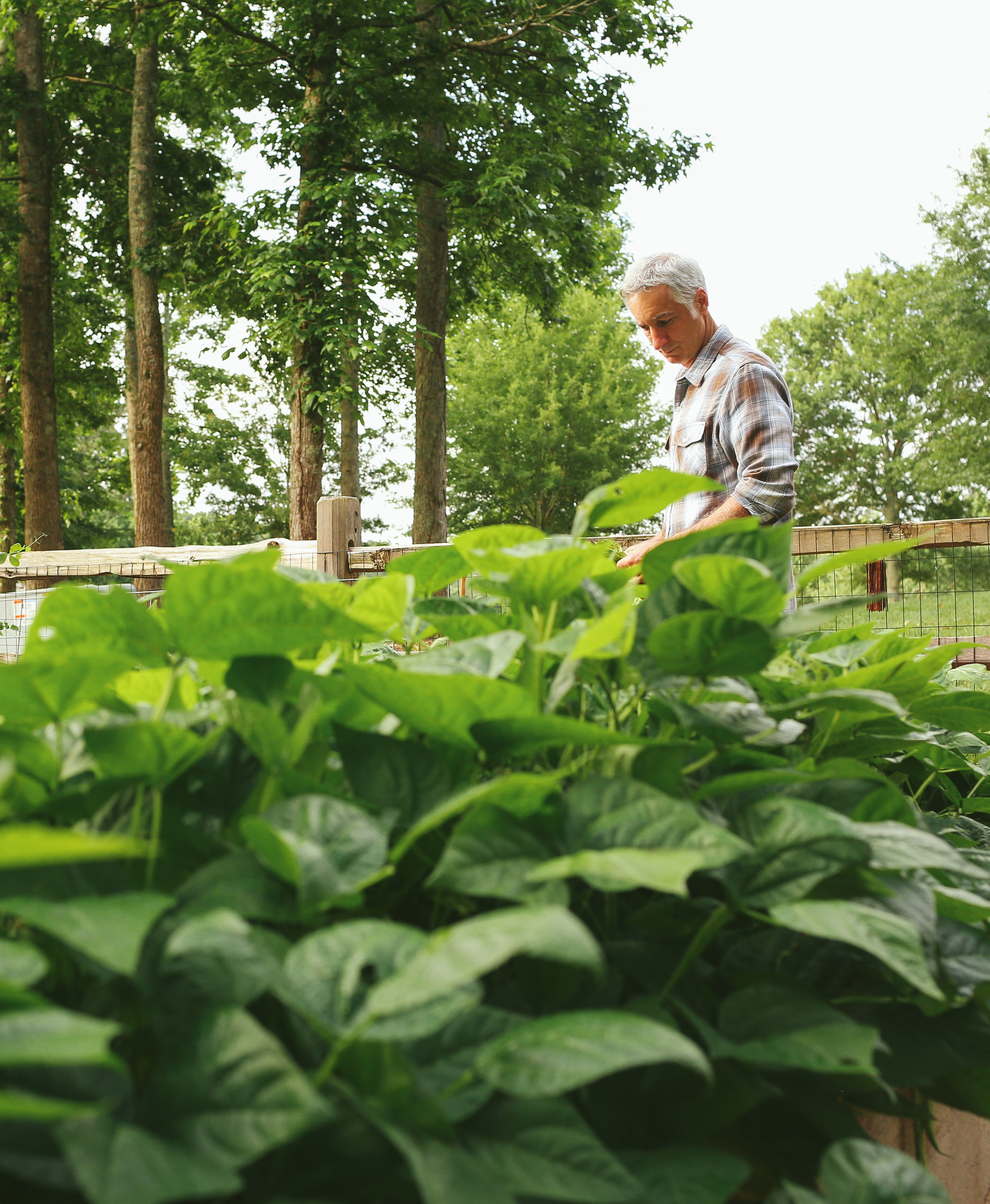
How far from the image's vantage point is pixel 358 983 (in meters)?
0.48

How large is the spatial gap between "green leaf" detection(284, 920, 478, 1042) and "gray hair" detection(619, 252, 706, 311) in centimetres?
296

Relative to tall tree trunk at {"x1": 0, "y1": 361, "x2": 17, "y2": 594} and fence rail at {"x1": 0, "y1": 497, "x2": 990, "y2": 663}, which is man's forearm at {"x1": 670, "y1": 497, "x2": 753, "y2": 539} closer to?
fence rail at {"x1": 0, "y1": 497, "x2": 990, "y2": 663}

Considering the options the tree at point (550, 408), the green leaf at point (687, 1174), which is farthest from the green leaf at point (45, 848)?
the tree at point (550, 408)

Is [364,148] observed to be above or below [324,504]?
above

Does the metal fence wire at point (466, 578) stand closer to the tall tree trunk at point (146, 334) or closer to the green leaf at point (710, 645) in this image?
the green leaf at point (710, 645)

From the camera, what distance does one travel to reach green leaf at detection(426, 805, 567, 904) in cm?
53

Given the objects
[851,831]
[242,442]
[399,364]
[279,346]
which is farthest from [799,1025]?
[242,442]

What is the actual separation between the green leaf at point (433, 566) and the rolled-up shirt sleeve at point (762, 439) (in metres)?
1.98

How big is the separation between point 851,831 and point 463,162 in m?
14.3

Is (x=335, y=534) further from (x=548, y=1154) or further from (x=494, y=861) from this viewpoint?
(x=548, y=1154)

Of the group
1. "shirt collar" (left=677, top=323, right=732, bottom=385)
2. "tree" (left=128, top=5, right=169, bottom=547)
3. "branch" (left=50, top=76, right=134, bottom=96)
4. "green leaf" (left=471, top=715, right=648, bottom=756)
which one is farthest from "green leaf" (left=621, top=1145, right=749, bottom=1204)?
"branch" (left=50, top=76, right=134, bottom=96)

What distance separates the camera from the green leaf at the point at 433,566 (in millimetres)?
956

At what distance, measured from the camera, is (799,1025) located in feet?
1.92

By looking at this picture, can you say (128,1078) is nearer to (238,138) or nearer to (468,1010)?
(468,1010)
